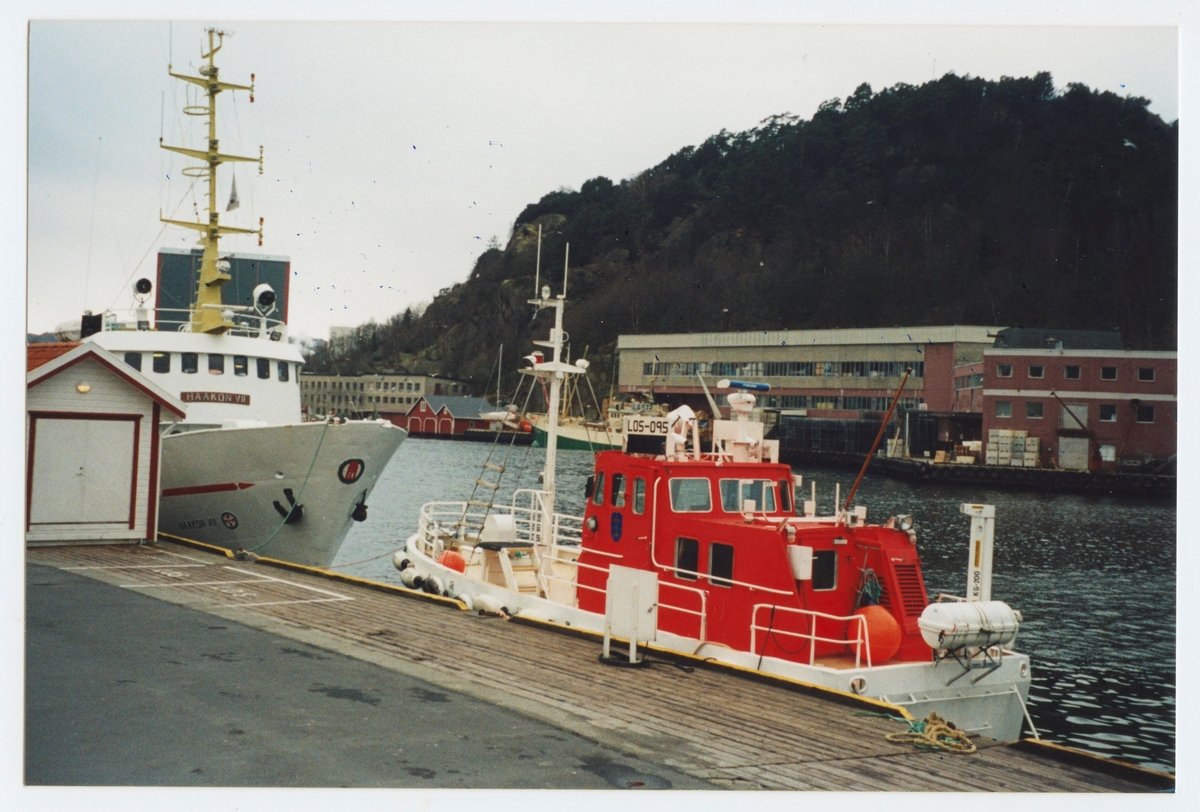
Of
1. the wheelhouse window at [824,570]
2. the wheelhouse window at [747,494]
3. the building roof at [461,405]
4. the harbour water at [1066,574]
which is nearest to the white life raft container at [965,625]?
the wheelhouse window at [824,570]

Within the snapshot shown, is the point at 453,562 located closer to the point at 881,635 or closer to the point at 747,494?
the point at 747,494

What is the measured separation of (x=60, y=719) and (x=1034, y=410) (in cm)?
4887

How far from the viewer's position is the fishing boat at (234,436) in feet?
60.5

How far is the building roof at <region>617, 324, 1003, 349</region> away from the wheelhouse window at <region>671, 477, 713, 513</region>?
5368 cm

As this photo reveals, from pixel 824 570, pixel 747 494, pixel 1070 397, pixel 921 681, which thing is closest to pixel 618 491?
pixel 747 494

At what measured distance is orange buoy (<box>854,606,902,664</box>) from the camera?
32.0 feet

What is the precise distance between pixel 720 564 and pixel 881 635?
1.84m

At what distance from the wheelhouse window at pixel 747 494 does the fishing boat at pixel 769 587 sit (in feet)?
0.06

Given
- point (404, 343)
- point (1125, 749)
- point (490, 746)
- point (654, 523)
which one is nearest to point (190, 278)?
point (654, 523)

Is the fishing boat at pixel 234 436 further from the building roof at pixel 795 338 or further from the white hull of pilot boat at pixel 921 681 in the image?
the building roof at pixel 795 338

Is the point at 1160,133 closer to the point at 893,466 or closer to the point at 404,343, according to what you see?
the point at 893,466

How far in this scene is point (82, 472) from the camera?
1423cm

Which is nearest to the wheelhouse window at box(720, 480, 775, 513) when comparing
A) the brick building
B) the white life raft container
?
the white life raft container

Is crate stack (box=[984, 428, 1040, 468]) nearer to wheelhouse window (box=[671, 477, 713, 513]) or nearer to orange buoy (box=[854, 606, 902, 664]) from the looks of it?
wheelhouse window (box=[671, 477, 713, 513])
